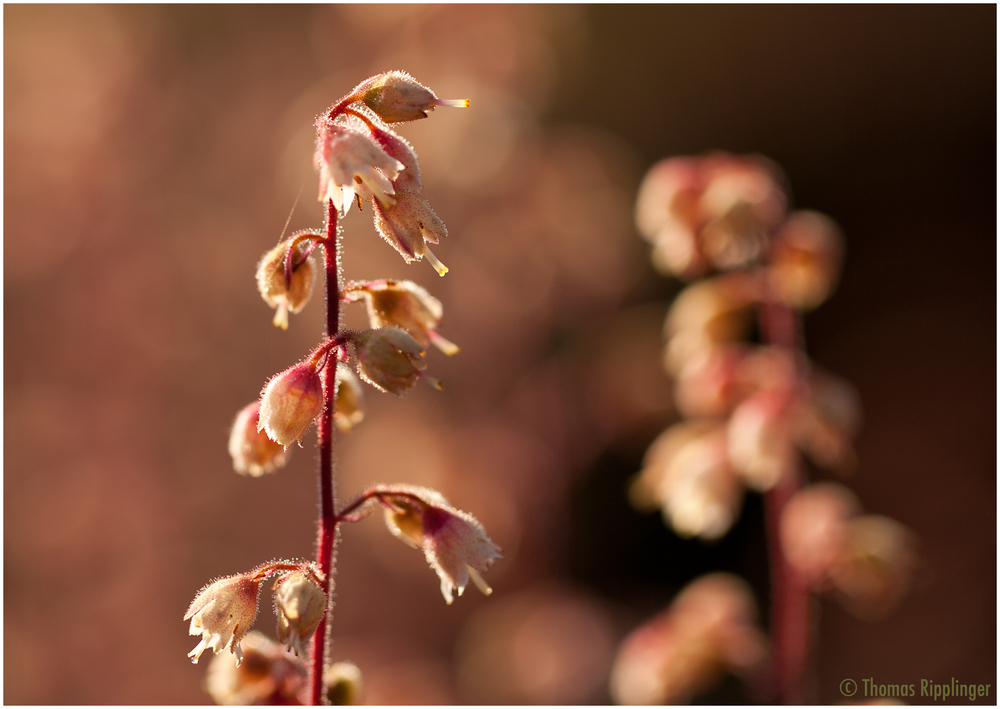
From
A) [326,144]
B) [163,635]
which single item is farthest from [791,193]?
[326,144]

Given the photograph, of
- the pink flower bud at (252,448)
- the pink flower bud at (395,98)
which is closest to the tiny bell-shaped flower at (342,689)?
the pink flower bud at (252,448)

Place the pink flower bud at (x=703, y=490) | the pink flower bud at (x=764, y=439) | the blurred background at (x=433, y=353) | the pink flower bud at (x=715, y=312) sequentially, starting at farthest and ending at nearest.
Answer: the blurred background at (x=433, y=353) → the pink flower bud at (x=715, y=312) → the pink flower bud at (x=703, y=490) → the pink flower bud at (x=764, y=439)

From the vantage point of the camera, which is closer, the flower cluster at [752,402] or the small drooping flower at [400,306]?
the small drooping flower at [400,306]

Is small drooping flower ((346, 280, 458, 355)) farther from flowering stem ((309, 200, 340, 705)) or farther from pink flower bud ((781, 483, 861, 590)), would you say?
pink flower bud ((781, 483, 861, 590))

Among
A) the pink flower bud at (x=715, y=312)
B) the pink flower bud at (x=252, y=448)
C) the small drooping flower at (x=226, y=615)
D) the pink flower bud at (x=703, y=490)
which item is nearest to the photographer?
the small drooping flower at (x=226, y=615)

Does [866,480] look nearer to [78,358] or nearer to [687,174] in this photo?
[687,174]

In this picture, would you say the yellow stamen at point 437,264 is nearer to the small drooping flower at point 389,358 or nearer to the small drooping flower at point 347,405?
the small drooping flower at point 389,358
